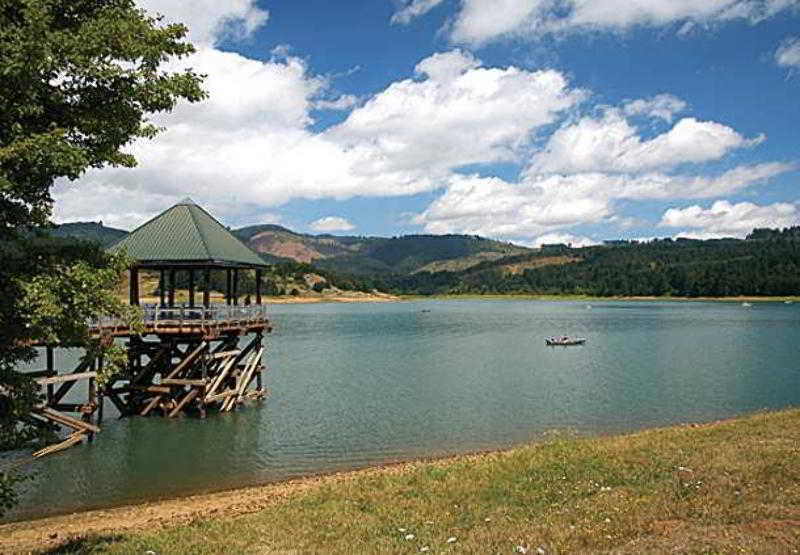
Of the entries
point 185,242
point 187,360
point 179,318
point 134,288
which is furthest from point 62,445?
point 185,242

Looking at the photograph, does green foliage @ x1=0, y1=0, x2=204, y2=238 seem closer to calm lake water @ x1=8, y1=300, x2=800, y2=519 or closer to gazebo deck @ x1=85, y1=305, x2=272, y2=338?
calm lake water @ x1=8, y1=300, x2=800, y2=519

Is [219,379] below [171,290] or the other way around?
below

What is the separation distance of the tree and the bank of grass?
18.8 ft

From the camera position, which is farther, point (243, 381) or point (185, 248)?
point (243, 381)

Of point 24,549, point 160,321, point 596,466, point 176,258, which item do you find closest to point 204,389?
point 160,321

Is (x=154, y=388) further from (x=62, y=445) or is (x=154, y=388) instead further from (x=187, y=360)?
(x=62, y=445)

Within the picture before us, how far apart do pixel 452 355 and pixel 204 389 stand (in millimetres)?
38900

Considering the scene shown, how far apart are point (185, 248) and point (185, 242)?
0.62 meters

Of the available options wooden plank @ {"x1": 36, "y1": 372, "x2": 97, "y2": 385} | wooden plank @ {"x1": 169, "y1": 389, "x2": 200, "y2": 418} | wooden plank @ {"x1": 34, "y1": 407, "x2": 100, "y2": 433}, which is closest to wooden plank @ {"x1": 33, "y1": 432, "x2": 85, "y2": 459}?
wooden plank @ {"x1": 34, "y1": 407, "x2": 100, "y2": 433}

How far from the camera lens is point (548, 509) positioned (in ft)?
47.3

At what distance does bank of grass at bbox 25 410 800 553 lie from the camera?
1195 cm

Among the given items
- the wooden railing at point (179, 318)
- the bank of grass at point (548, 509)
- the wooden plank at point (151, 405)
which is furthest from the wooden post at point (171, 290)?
the bank of grass at point (548, 509)

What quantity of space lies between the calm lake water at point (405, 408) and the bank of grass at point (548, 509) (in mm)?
7584

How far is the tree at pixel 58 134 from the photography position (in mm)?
9344
